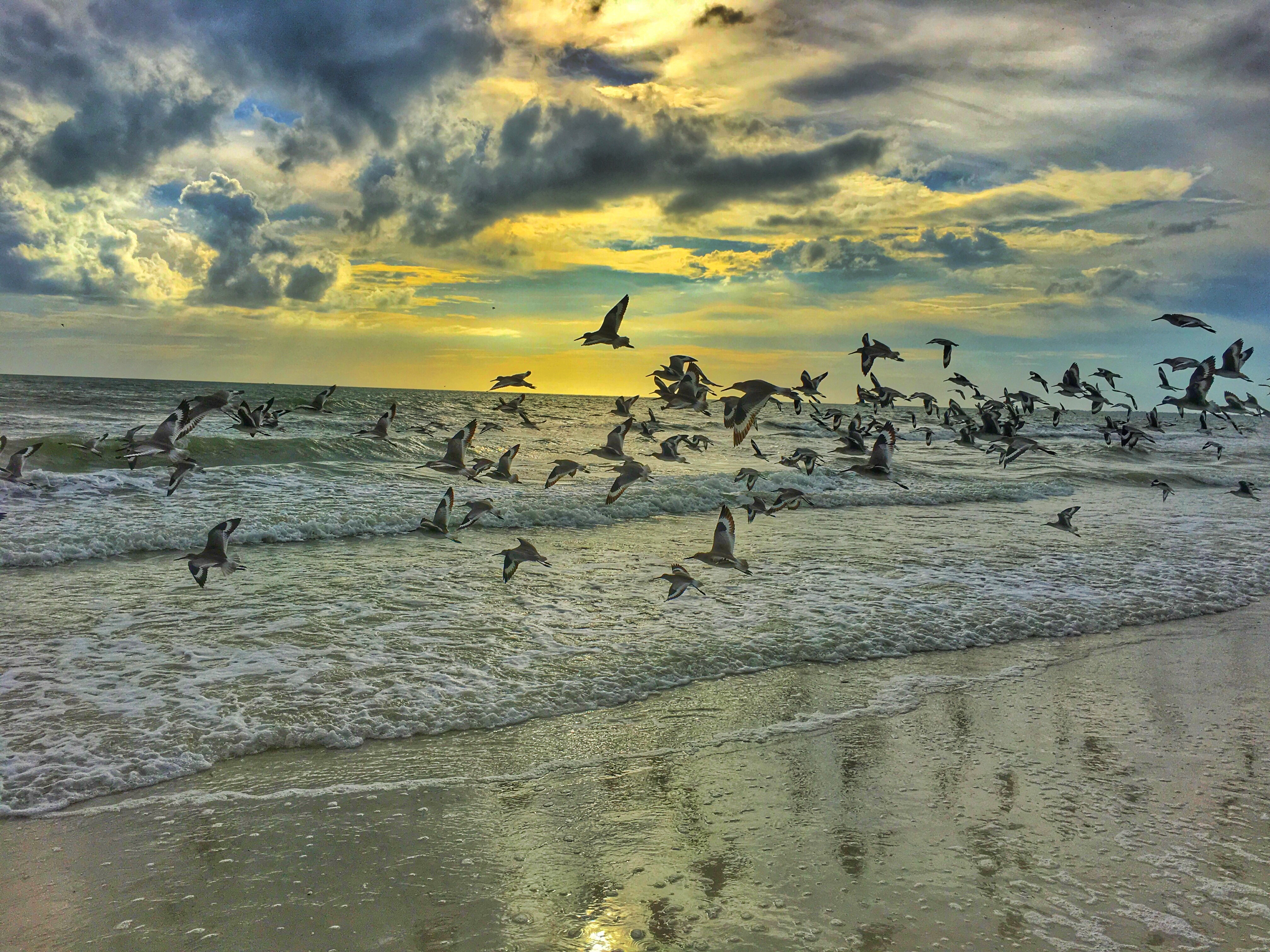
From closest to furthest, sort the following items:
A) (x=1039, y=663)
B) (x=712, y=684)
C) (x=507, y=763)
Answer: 1. (x=507, y=763)
2. (x=712, y=684)
3. (x=1039, y=663)

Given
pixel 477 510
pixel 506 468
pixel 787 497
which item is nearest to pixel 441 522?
pixel 506 468

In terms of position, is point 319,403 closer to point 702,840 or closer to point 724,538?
point 724,538

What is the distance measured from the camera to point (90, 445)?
1844 centimetres

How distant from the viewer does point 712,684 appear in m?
7.73

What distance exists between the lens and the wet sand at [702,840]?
4.04 meters

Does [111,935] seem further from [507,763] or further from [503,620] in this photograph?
[503,620]

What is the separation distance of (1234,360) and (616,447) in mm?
9925

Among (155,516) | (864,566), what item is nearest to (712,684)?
(864,566)

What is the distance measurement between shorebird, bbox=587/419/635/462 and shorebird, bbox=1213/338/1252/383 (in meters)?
9.43

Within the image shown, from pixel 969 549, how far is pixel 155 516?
14.2 m

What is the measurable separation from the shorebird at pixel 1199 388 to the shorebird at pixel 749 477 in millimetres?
6988

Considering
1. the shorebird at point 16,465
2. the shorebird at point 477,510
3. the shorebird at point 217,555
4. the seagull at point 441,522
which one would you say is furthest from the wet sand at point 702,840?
the shorebird at point 16,465

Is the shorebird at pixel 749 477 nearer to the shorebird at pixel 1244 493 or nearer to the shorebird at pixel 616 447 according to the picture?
the shorebird at pixel 616 447

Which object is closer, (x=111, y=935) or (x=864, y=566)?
(x=111, y=935)
